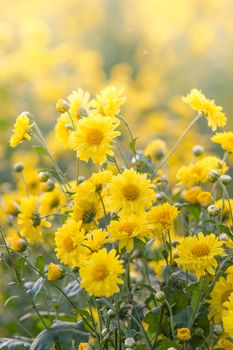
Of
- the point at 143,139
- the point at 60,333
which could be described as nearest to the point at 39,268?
the point at 60,333

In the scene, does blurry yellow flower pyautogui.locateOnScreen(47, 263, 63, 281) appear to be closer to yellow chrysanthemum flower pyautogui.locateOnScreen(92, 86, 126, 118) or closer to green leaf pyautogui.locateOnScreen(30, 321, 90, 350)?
green leaf pyautogui.locateOnScreen(30, 321, 90, 350)

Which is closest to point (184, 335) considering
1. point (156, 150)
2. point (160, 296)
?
point (160, 296)

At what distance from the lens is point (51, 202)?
78.5 inches

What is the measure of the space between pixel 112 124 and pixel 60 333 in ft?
1.52

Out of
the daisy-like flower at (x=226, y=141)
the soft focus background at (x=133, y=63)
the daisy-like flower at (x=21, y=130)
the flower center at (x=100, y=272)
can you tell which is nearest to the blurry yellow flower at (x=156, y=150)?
the daisy-like flower at (x=226, y=141)

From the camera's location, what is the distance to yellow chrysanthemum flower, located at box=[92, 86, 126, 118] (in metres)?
1.62

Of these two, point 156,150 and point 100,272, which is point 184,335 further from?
point 156,150

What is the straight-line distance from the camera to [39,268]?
62.1 inches

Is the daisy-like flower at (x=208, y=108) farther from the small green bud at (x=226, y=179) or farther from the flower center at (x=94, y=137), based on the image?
the flower center at (x=94, y=137)

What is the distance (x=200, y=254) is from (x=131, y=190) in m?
0.19

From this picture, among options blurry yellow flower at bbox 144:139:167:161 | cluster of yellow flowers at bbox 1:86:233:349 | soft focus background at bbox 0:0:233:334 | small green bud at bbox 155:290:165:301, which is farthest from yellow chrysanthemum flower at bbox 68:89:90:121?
soft focus background at bbox 0:0:233:334

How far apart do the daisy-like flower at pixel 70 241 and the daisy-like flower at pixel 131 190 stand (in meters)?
0.10

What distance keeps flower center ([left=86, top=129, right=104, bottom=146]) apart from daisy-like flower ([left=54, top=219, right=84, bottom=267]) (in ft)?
0.57

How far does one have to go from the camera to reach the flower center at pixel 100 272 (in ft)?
4.45
